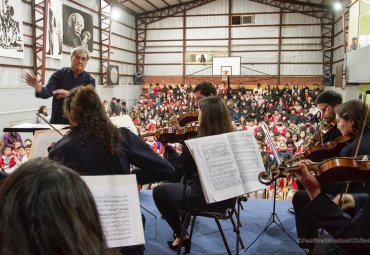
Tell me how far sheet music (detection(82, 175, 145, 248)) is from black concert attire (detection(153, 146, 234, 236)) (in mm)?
1016

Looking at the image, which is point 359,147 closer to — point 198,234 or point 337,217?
point 337,217

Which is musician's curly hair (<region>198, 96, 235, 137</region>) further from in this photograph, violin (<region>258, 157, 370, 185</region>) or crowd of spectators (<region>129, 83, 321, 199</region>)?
crowd of spectators (<region>129, 83, 321, 199</region>)

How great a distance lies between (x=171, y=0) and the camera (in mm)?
18797

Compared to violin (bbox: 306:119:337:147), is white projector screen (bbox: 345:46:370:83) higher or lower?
higher

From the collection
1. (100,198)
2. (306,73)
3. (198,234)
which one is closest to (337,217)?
(100,198)

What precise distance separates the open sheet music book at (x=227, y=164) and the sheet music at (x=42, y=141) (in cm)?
111

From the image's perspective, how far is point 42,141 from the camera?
9.02 ft

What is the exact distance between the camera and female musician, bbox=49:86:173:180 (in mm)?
2086

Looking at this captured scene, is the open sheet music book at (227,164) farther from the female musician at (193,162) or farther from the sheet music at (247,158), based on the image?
the female musician at (193,162)

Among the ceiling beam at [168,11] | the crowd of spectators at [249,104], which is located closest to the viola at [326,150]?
the crowd of spectators at [249,104]

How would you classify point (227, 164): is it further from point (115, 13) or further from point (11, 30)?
point (115, 13)

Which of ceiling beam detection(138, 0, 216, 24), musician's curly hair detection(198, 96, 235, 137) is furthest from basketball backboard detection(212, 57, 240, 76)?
musician's curly hair detection(198, 96, 235, 137)

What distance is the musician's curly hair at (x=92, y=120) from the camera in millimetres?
2090

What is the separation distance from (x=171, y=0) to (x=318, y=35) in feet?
26.6
